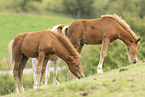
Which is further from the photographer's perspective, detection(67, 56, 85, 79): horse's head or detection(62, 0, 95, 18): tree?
detection(62, 0, 95, 18): tree

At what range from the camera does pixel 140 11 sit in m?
56.7

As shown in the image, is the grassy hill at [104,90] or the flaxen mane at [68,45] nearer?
the grassy hill at [104,90]

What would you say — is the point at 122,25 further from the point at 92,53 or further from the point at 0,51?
the point at 0,51

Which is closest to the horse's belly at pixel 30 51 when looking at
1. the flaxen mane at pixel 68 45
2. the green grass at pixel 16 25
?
the flaxen mane at pixel 68 45

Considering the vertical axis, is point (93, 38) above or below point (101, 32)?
below

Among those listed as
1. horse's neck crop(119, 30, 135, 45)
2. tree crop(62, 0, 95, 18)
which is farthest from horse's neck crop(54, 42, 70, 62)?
tree crop(62, 0, 95, 18)

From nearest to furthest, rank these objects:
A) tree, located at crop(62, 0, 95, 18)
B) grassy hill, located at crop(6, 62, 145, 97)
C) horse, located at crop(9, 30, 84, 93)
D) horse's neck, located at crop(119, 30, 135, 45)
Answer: grassy hill, located at crop(6, 62, 145, 97) → horse, located at crop(9, 30, 84, 93) → horse's neck, located at crop(119, 30, 135, 45) → tree, located at crop(62, 0, 95, 18)

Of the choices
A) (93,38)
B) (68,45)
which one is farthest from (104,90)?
(93,38)

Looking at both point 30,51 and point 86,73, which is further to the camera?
point 86,73

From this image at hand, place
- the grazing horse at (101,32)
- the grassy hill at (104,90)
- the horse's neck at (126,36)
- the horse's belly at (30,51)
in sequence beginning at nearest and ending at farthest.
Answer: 1. the grassy hill at (104,90)
2. the horse's belly at (30,51)
3. the grazing horse at (101,32)
4. the horse's neck at (126,36)

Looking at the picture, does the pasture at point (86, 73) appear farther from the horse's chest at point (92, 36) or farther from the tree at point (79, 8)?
the tree at point (79, 8)

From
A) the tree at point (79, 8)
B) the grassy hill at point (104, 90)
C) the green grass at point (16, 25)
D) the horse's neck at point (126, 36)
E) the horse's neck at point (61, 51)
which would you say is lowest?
the grassy hill at point (104, 90)

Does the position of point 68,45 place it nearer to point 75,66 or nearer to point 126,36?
point 75,66

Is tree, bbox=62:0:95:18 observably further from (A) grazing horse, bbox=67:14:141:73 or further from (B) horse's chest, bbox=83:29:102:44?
(B) horse's chest, bbox=83:29:102:44
